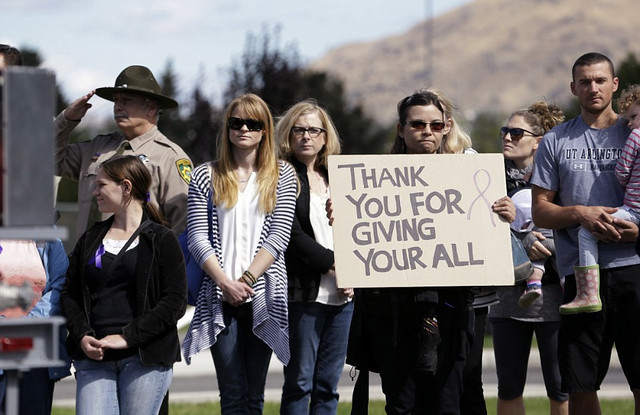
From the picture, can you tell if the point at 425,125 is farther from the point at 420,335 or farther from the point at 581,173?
the point at 420,335

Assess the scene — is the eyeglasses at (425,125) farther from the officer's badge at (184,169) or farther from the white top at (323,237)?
the officer's badge at (184,169)

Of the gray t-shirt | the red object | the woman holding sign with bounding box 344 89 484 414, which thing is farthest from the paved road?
the red object

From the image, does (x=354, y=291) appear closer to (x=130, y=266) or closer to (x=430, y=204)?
(x=430, y=204)

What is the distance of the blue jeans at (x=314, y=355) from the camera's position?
640 centimetres

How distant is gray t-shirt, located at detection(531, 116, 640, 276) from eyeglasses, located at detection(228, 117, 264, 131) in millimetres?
1675

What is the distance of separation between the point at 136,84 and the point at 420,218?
82.8 inches

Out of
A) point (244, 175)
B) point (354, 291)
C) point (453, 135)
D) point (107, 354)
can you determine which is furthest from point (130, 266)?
point (453, 135)

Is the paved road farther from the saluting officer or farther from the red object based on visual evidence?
the red object

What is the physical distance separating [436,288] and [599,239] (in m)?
0.96

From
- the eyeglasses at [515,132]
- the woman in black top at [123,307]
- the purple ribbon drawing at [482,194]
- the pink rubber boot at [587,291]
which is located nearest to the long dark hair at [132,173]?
the woman in black top at [123,307]

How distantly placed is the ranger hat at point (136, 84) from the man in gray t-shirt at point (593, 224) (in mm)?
2516

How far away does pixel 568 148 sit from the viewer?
609 cm

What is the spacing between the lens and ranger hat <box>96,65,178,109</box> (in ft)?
22.2

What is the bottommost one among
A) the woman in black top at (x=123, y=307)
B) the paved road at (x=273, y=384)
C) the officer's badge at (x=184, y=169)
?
the paved road at (x=273, y=384)
